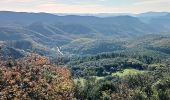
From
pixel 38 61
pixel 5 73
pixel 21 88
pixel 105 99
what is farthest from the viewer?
pixel 105 99

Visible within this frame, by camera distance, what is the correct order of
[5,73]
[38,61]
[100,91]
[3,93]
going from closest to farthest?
1. [3,93]
2. [5,73]
3. [38,61]
4. [100,91]

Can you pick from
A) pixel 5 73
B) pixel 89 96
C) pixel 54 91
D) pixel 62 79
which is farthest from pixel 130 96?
pixel 5 73

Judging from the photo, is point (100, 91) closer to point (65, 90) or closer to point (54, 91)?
point (65, 90)

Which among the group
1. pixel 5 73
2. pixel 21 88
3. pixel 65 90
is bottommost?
pixel 65 90

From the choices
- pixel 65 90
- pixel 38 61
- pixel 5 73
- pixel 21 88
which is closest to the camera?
pixel 5 73

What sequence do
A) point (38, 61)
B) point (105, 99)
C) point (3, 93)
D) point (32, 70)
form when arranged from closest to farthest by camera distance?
point (3, 93) → point (32, 70) → point (38, 61) → point (105, 99)

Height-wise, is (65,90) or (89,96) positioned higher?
(65,90)

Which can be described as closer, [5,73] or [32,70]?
[5,73]

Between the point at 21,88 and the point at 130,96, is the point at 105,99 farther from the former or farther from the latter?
the point at 21,88

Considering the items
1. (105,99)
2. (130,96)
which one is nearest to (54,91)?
(105,99)
